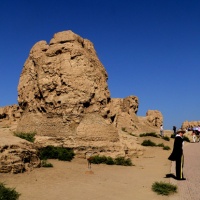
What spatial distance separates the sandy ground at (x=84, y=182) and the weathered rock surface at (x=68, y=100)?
1.63m

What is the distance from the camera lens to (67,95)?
1445 cm

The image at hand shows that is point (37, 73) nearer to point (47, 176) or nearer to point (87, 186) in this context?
point (47, 176)

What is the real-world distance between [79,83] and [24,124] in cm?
372

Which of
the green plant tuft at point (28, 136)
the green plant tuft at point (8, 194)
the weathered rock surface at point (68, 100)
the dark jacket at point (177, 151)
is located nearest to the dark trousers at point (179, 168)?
the dark jacket at point (177, 151)

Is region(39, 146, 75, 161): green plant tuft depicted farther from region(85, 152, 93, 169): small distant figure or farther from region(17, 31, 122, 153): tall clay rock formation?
region(85, 152, 93, 169): small distant figure

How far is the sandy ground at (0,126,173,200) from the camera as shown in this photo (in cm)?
765

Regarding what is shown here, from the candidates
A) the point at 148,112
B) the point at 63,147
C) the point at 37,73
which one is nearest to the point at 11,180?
the point at 63,147

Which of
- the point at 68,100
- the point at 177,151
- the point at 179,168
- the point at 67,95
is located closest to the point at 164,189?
the point at 179,168

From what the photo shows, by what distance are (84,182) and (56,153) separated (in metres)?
4.23

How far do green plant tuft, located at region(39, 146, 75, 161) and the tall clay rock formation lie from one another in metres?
0.48

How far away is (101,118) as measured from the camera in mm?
14945

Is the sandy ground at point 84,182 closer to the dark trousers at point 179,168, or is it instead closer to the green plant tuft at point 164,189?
the green plant tuft at point 164,189

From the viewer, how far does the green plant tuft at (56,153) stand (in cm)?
1304

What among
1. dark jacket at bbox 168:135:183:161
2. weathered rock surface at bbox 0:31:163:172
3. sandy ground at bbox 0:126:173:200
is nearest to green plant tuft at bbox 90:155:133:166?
sandy ground at bbox 0:126:173:200
